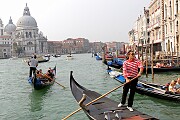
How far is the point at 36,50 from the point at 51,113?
63465mm

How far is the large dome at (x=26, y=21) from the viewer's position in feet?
219

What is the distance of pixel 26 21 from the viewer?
2628 inches

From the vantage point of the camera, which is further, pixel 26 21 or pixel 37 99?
pixel 26 21

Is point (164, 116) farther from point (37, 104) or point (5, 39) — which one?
point (5, 39)

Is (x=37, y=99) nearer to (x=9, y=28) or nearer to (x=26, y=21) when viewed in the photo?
(x=26, y=21)

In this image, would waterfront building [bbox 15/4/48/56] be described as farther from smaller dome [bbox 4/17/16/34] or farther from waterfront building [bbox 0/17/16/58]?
smaller dome [bbox 4/17/16/34]

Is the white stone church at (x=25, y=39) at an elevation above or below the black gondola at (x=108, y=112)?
above

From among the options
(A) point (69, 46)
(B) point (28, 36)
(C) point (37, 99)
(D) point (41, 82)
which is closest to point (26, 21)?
(B) point (28, 36)

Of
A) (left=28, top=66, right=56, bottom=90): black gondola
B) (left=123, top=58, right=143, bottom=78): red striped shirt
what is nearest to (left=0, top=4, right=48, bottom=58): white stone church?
(left=28, top=66, right=56, bottom=90): black gondola

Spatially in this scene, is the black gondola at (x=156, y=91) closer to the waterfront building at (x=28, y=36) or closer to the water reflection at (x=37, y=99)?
the water reflection at (x=37, y=99)

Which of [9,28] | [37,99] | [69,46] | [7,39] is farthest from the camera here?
[69,46]

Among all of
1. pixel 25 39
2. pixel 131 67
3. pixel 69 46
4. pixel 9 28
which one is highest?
pixel 9 28

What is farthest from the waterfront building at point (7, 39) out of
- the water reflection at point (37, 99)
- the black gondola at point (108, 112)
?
the black gondola at point (108, 112)

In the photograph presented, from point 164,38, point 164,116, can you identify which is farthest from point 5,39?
point 164,116
